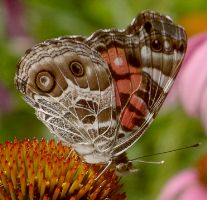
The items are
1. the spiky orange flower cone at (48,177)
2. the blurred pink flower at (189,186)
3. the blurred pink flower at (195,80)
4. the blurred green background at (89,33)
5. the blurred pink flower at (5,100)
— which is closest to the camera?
the spiky orange flower cone at (48,177)

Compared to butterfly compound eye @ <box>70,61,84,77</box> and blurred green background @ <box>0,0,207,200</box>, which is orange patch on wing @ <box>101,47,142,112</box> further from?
blurred green background @ <box>0,0,207,200</box>

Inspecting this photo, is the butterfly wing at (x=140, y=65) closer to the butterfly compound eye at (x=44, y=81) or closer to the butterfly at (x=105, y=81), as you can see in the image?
the butterfly at (x=105, y=81)

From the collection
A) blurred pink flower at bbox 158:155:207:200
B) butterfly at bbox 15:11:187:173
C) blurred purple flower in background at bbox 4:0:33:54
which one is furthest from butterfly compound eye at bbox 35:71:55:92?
blurred purple flower in background at bbox 4:0:33:54

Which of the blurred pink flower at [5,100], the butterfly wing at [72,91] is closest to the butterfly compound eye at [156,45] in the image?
the butterfly wing at [72,91]

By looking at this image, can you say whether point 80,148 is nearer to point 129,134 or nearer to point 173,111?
point 129,134

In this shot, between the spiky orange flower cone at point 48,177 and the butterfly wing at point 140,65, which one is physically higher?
the butterfly wing at point 140,65

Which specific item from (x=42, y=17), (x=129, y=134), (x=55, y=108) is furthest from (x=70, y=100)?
(x=42, y=17)

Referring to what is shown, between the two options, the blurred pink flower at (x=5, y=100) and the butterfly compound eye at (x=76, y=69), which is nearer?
the butterfly compound eye at (x=76, y=69)

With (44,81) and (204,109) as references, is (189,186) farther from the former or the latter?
(44,81)
